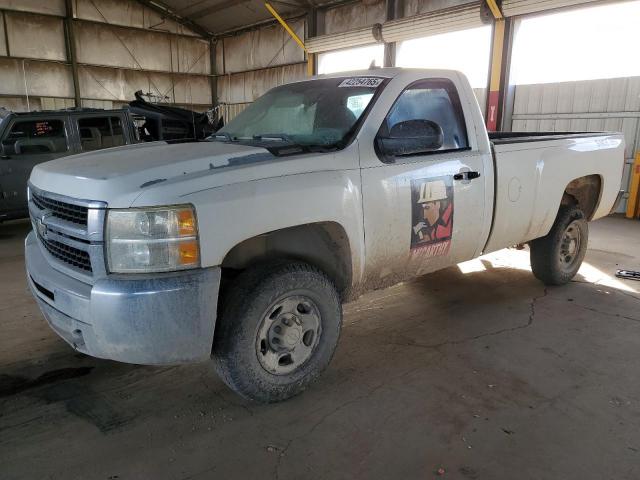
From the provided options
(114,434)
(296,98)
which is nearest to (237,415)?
(114,434)

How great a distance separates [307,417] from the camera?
2744mm

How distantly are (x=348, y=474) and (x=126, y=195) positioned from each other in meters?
1.63

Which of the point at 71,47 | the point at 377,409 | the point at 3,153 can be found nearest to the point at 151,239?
the point at 377,409

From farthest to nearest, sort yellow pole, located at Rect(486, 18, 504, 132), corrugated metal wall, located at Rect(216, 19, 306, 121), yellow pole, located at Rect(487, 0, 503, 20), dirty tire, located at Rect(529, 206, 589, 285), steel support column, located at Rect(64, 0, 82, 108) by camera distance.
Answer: corrugated metal wall, located at Rect(216, 19, 306, 121), steel support column, located at Rect(64, 0, 82, 108), yellow pole, located at Rect(486, 18, 504, 132), yellow pole, located at Rect(487, 0, 503, 20), dirty tire, located at Rect(529, 206, 589, 285)

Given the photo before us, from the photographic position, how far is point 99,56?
19.2 m

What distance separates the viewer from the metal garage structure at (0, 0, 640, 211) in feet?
35.5

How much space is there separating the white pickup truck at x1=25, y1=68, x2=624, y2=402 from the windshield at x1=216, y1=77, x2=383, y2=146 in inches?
0.6

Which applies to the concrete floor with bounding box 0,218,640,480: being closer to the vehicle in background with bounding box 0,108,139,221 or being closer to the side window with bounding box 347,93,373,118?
the side window with bounding box 347,93,373,118

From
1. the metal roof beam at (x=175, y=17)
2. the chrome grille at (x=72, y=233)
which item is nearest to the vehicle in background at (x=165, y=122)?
the chrome grille at (x=72, y=233)

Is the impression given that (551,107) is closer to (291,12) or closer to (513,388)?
(513,388)

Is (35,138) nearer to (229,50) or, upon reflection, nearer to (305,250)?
(305,250)

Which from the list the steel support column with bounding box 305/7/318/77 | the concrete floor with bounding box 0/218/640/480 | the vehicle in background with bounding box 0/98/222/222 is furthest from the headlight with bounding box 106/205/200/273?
the steel support column with bounding box 305/7/318/77

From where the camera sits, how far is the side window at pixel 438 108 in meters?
3.35

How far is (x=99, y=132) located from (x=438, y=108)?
6527mm
